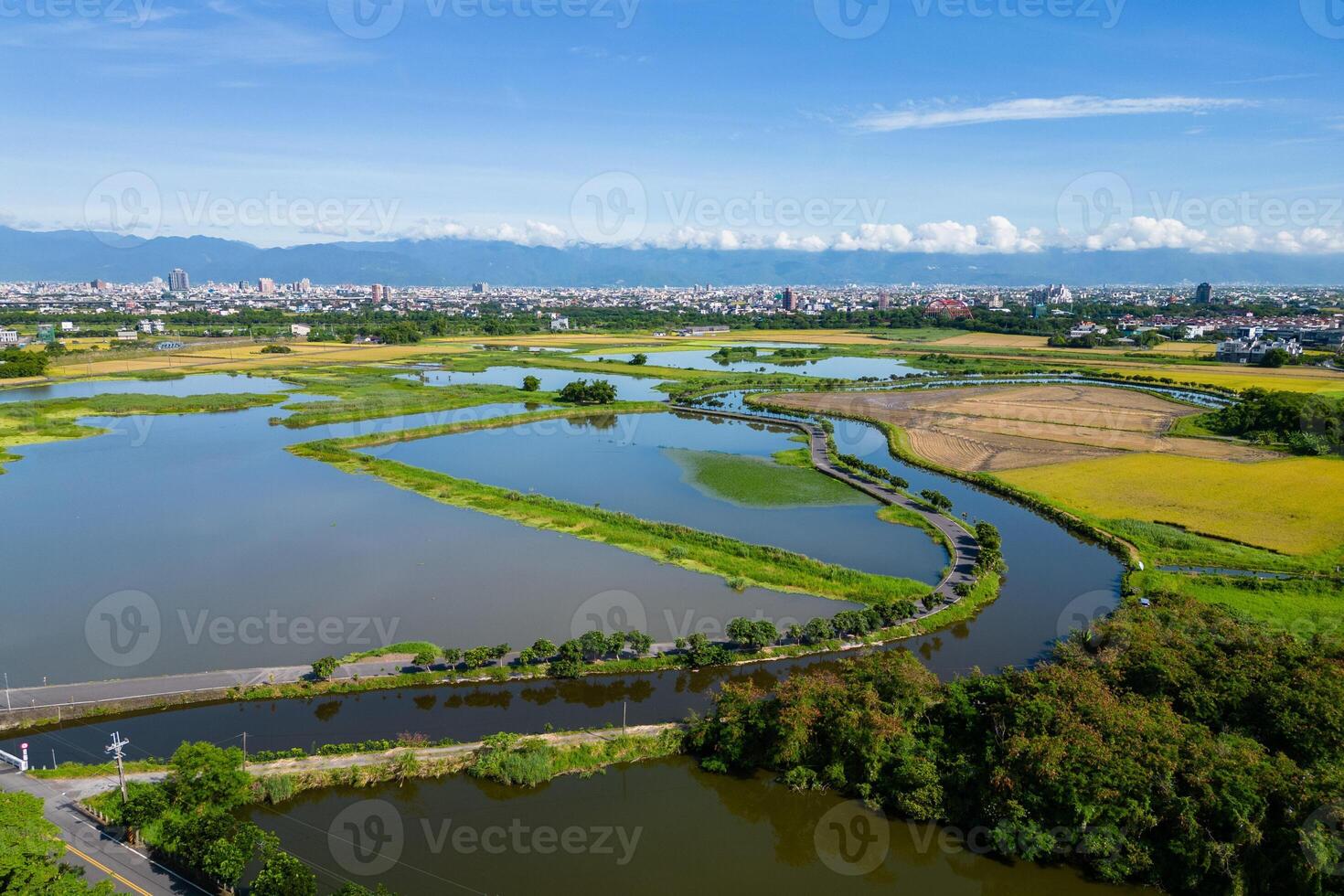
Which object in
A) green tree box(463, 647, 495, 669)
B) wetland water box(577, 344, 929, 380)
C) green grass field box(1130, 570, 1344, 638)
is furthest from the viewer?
wetland water box(577, 344, 929, 380)

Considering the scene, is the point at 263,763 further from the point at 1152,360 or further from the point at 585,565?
the point at 1152,360

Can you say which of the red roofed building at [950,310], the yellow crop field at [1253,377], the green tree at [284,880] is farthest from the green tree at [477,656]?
the red roofed building at [950,310]

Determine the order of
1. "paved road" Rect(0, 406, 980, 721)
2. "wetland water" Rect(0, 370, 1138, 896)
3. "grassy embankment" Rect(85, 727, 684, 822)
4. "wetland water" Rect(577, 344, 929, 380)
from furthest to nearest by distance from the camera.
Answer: "wetland water" Rect(577, 344, 929, 380)
"paved road" Rect(0, 406, 980, 721)
"grassy embankment" Rect(85, 727, 684, 822)
"wetland water" Rect(0, 370, 1138, 896)

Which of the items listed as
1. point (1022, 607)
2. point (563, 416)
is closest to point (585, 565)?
point (1022, 607)
